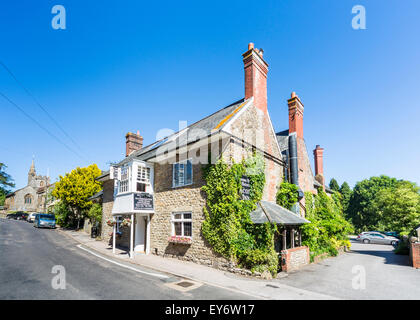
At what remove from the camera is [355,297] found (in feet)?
26.0

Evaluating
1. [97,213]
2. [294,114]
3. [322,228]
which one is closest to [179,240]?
[322,228]

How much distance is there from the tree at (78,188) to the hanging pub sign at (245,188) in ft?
79.3

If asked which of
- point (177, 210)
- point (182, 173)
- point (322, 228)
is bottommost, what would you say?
point (322, 228)

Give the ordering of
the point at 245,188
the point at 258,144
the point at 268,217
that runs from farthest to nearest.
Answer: the point at 258,144 → the point at 245,188 → the point at 268,217

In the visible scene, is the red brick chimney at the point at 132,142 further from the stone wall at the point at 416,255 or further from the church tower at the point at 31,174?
the church tower at the point at 31,174

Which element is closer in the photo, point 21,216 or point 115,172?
point 115,172

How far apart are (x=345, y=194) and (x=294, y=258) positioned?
192 feet

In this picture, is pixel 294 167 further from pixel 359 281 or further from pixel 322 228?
pixel 359 281

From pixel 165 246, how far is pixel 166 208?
226 cm

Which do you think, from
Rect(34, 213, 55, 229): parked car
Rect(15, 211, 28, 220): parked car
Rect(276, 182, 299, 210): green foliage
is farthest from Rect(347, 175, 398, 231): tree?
Rect(15, 211, 28, 220): parked car

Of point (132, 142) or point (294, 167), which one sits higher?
point (132, 142)

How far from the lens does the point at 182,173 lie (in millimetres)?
14094

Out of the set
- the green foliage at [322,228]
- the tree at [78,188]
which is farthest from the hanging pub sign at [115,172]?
the tree at [78,188]
